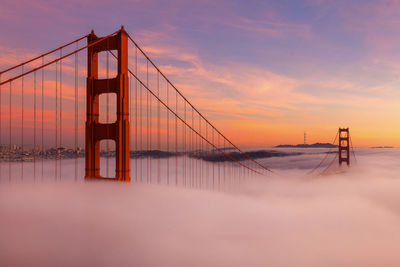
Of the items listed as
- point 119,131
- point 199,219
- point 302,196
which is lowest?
point 302,196

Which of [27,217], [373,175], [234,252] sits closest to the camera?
[27,217]

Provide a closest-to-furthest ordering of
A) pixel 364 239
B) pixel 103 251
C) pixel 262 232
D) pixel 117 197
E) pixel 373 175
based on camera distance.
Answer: pixel 103 251 → pixel 117 197 → pixel 262 232 → pixel 364 239 → pixel 373 175

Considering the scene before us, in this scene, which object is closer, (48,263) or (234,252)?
(48,263)

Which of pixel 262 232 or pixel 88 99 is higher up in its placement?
pixel 88 99

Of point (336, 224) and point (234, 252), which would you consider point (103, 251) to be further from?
point (336, 224)

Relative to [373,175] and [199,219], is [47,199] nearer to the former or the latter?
[199,219]

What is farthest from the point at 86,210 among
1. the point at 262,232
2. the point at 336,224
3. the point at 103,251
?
the point at 336,224
